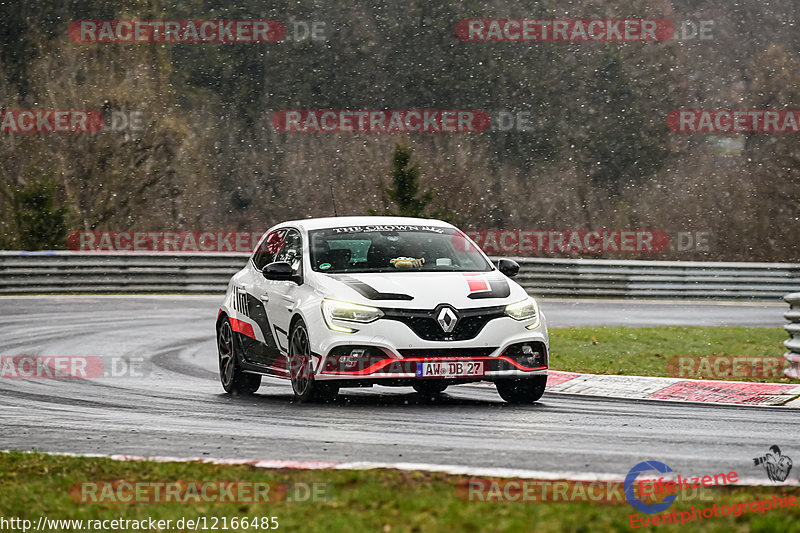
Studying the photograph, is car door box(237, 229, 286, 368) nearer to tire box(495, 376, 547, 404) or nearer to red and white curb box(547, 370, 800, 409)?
tire box(495, 376, 547, 404)

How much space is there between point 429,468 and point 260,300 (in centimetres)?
519

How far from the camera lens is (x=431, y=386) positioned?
1150cm

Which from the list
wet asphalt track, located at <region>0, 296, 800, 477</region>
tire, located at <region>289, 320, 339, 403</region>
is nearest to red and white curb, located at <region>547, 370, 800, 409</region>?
wet asphalt track, located at <region>0, 296, 800, 477</region>

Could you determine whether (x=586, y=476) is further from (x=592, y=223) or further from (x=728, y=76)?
(x=728, y=76)

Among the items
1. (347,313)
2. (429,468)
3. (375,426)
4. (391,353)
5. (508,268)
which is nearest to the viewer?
(429,468)

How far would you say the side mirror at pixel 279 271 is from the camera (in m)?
11.5

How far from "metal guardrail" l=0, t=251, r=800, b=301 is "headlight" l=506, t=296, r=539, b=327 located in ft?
56.2

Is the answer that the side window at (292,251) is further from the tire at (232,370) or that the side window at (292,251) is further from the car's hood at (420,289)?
the tire at (232,370)

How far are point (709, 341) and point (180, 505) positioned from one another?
41.9 ft

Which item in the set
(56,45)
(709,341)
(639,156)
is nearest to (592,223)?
(639,156)

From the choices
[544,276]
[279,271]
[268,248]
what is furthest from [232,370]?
[544,276]

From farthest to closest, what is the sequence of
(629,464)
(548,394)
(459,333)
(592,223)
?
(592,223) → (548,394) → (459,333) → (629,464)

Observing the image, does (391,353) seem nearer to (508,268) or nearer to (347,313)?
(347,313)

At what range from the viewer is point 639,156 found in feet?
159
